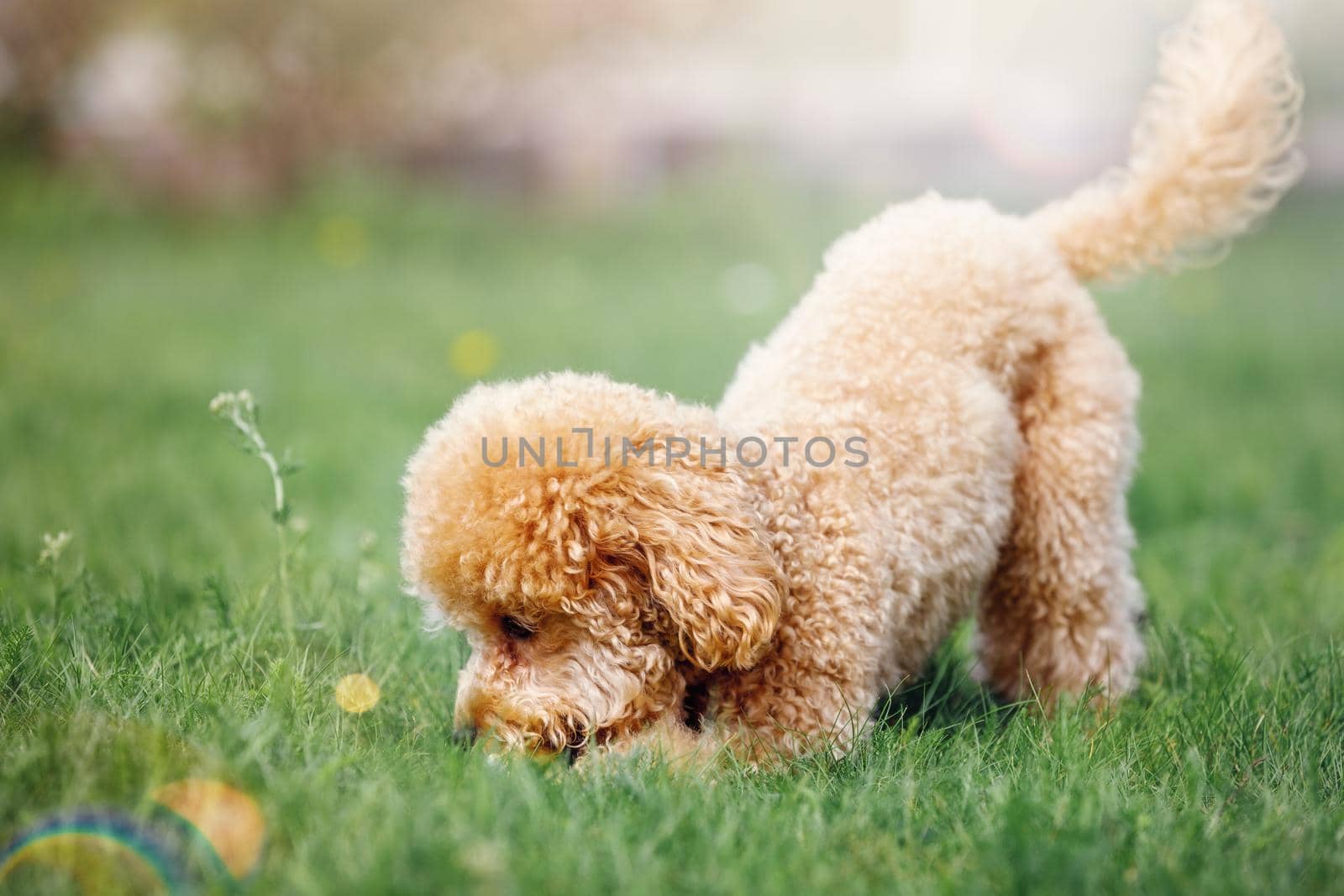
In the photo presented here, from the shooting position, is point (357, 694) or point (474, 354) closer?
point (357, 694)

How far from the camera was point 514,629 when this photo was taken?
7.80 ft

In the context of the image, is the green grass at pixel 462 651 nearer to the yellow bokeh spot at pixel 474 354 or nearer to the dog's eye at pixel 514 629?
the yellow bokeh spot at pixel 474 354

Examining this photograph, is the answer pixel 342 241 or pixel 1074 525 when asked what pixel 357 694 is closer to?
pixel 1074 525

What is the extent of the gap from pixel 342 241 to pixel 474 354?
449cm

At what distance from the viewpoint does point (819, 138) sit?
41.1 feet

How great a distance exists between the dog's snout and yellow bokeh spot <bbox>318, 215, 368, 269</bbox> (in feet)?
26.7

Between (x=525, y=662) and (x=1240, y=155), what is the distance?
2551 mm

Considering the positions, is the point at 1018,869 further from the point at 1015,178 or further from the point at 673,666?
the point at 1015,178

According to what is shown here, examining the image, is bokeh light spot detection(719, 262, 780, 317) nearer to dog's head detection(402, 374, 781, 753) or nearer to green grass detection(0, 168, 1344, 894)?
green grass detection(0, 168, 1344, 894)

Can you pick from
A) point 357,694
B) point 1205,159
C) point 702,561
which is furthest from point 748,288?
point 702,561

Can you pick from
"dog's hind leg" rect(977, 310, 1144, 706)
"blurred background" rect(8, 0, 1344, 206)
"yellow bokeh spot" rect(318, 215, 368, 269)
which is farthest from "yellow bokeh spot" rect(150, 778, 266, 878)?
"blurred background" rect(8, 0, 1344, 206)

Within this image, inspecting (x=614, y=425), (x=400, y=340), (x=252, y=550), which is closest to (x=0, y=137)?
(x=400, y=340)

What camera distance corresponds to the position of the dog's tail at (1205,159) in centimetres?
Answer: 334

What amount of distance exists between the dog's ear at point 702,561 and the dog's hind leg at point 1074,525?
1072 millimetres
